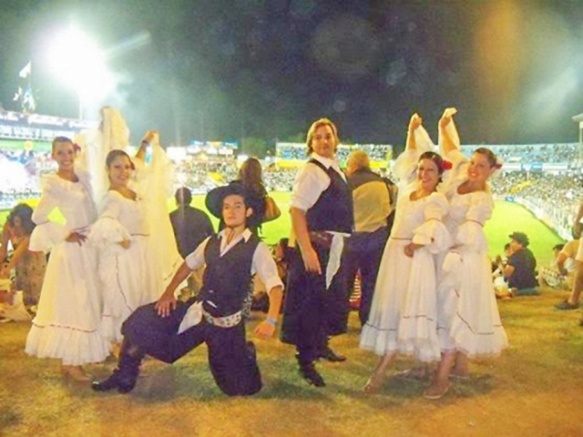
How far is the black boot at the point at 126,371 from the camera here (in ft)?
16.1

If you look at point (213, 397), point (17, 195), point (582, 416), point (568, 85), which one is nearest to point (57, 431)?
point (213, 397)

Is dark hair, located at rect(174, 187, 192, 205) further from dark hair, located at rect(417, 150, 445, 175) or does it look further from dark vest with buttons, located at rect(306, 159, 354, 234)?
dark hair, located at rect(417, 150, 445, 175)

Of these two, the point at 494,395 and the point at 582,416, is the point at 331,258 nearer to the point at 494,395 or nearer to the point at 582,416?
the point at 494,395

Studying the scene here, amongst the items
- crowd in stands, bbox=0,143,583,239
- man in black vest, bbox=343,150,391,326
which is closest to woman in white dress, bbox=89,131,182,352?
man in black vest, bbox=343,150,391,326

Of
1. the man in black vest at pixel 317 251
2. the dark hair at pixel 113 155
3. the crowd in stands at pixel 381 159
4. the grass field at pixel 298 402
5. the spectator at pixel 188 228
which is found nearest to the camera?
the grass field at pixel 298 402

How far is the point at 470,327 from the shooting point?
4973 millimetres

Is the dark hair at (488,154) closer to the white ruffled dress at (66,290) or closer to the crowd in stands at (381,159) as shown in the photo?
the white ruffled dress at (66,290)

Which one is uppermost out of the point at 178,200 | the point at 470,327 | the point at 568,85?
the point at 568,85

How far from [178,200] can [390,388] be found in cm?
370

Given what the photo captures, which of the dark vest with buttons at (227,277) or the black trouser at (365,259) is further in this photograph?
the black trouser at (365,259)

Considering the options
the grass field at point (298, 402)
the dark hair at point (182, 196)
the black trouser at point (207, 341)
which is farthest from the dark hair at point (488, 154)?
the dark hair at point (182, 196)

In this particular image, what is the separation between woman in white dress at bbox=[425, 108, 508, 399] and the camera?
16.3 feet

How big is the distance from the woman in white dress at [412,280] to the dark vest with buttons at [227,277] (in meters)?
1.09

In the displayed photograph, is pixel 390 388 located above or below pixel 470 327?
below
